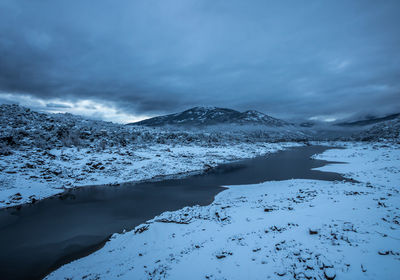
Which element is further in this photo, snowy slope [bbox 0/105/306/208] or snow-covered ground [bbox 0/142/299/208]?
snowy slope [bbox 0/105/306/208]

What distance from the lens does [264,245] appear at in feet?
30.3

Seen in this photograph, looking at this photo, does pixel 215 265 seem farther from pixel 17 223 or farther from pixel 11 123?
pixel 11 123

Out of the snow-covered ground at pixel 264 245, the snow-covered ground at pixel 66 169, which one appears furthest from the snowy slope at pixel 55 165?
the snow-covered ground at pixel 264 245

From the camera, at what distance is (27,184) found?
22344 mm

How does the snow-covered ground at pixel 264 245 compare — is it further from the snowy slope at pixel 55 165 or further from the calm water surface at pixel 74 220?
the snowy slope at pixel 55 165

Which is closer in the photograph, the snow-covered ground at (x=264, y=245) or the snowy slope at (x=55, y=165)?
the snow-covered ground at (x=264, y=245)

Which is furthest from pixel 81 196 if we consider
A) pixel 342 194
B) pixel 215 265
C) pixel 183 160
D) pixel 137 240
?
pixel 342 194

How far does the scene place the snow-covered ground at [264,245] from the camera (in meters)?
7.35

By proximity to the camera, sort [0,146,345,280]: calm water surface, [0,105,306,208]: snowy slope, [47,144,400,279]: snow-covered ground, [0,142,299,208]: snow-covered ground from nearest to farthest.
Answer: [47,144,400,279]: snow-covered ground
[0,146,345,280]: calm water surface
[0,142,299,208]: snow-covered ground
[0,105,306,208]: snowy slope

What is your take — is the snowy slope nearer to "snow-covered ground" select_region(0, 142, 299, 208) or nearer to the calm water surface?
"snow-covered ground" select_region(0, 142, 299, 208)

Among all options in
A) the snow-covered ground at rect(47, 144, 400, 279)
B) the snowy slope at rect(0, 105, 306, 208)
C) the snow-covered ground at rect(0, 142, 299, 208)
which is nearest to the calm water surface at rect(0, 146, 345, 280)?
the snow-covered ground at rect(47, 144, 400, 279)

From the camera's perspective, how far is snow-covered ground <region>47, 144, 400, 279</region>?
735 centimetres

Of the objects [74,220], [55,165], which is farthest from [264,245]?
[55,165]

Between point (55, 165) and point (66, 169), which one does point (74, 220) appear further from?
point (55, 165)
